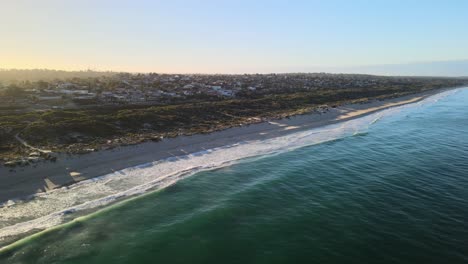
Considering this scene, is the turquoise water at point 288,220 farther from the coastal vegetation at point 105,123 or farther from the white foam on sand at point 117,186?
the coastal vegetation at point 105,123

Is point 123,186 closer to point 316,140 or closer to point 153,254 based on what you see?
point 153,254

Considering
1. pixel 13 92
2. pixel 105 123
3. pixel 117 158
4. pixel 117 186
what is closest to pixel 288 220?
pixel 117 186

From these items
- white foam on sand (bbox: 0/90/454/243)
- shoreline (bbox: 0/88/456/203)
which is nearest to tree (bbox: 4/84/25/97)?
shoreline (bbox: 0/88/456/203)

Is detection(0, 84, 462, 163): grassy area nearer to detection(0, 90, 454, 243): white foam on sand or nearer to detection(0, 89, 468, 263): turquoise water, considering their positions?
detection(0, 90, 454, 243): white foam on sand

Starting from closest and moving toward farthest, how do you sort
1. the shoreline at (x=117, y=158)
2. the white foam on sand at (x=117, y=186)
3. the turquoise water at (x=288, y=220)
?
1. the turquoise water at (x=288, y=220)
2. the white foam on sand at (x=117, y=186)
3. the shoreline at (x=117, y=158)

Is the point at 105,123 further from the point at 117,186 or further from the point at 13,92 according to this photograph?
the point at 13,92

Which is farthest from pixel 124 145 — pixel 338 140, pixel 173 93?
pixel 173 93

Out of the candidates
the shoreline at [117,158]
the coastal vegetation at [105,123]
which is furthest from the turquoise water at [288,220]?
the coastal vegetation at [105,123]
